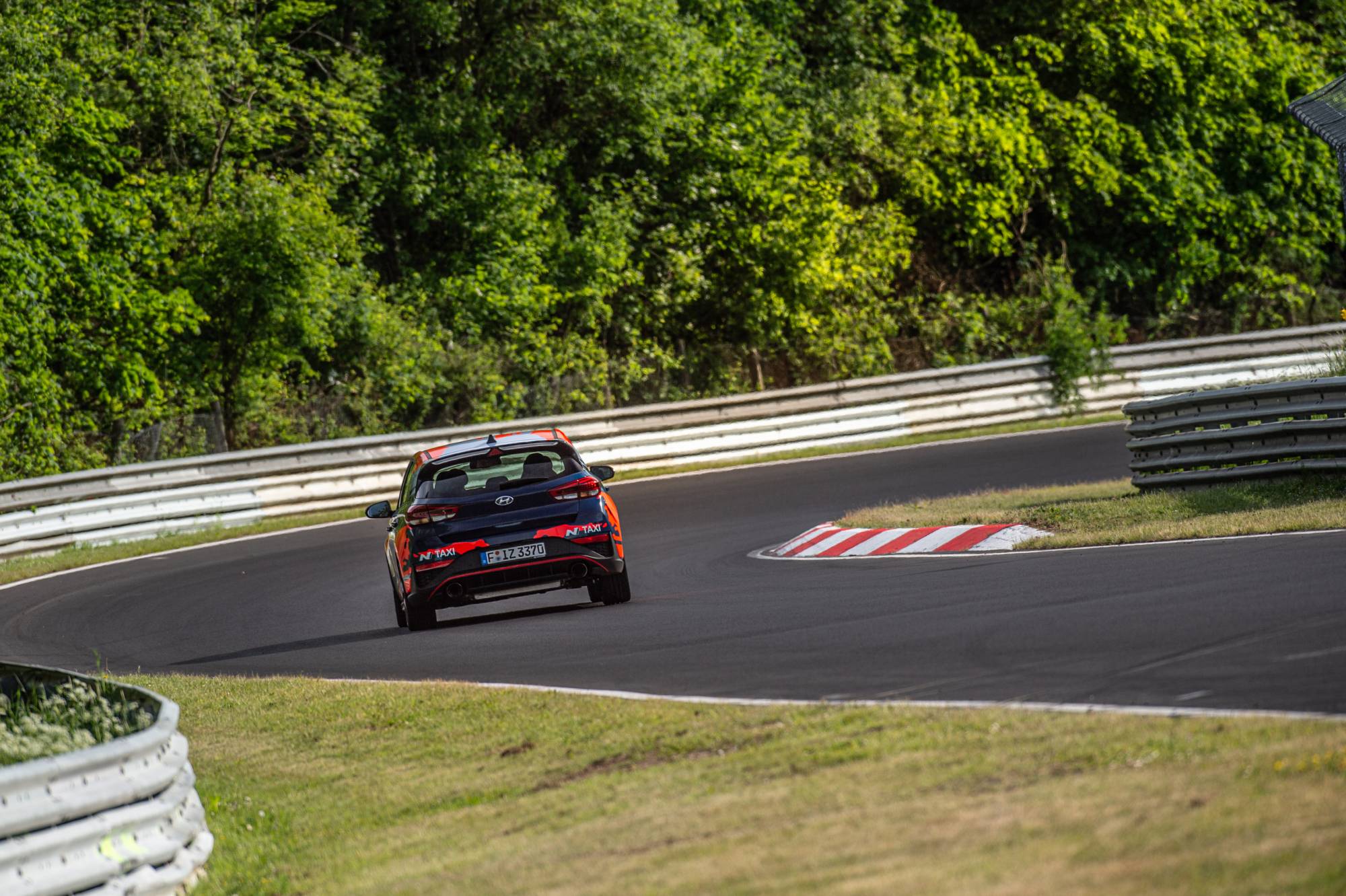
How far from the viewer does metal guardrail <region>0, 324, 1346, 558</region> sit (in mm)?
22469

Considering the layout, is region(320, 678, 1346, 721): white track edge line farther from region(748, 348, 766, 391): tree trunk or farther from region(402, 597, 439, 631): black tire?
region(748, 348, 766, 391): tree trunk

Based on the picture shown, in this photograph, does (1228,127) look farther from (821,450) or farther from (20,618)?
(20,618)

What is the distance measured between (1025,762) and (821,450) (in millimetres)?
21208

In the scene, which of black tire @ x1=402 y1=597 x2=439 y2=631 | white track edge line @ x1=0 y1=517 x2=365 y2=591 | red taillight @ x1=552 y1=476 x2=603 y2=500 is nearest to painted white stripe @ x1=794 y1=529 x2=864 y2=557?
red taillight @ x1=552 y1=476 x2=603 y2=500

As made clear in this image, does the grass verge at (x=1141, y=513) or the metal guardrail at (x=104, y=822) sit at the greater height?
the metal guardrail at (x=104, y=822)

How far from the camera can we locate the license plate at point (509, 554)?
12.9m

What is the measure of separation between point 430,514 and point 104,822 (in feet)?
22.2

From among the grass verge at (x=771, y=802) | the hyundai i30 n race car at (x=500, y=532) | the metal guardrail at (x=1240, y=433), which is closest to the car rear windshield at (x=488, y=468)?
the hyundai i30 n race car at (x=500, y=532)

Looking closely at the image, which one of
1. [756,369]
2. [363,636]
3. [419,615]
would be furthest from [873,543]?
[756,369]

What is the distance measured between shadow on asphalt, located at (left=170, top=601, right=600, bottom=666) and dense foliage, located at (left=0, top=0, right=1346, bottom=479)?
40.9ft

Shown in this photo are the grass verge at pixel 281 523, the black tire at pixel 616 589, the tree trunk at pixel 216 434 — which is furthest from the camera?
the tree trunk at pixel 216 434

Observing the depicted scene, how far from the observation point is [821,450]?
2731cm

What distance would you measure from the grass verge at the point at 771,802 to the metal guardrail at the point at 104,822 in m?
0.47

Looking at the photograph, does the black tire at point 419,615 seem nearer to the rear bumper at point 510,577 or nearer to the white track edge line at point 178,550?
the rear bumper at point 510,577
